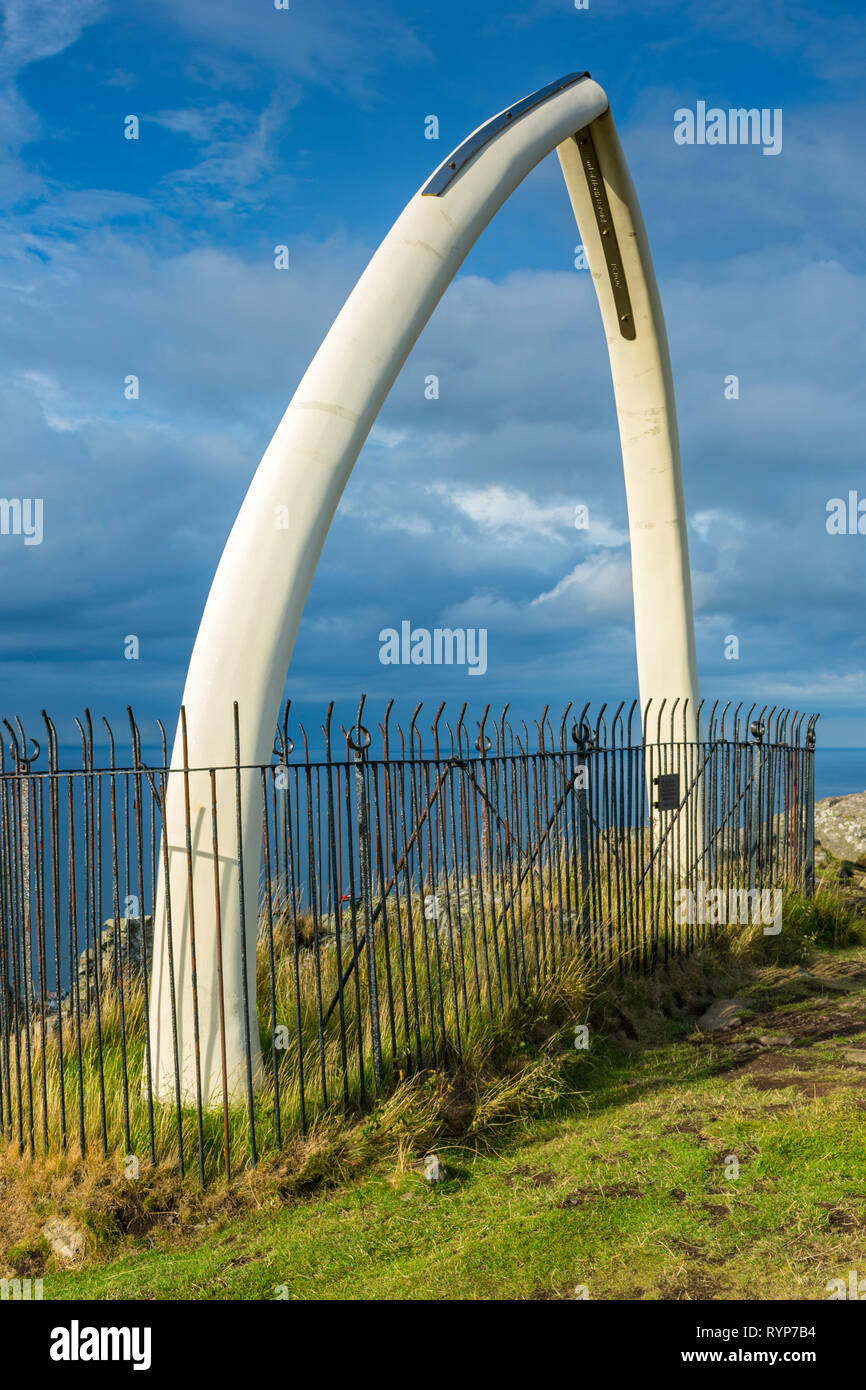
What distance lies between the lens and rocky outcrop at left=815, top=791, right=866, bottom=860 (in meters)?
18.3

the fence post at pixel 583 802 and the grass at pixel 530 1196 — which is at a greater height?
the fence post at pixel 583 802

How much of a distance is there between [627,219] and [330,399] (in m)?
7.64

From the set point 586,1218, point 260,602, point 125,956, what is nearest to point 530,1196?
point 586,1218

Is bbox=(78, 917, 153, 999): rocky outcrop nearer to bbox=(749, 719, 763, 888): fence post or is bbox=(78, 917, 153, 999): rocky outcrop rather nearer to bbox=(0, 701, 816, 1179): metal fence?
bbox=(0, 701, 816, 1179): metal fence

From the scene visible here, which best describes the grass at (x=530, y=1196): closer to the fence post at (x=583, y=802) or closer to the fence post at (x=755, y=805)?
the fence post at (x=583, y=802)

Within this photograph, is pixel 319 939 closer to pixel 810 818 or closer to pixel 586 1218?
pixel 586 1218

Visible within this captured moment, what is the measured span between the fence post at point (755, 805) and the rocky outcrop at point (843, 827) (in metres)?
5.34

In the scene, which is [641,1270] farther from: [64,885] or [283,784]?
[64,885]

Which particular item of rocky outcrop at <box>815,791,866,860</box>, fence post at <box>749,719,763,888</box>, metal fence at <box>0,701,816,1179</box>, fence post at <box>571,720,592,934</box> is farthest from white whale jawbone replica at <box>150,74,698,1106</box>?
rocky outcrop at <box>815,791,866,860</box>

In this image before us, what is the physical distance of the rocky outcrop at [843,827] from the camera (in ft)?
60.2

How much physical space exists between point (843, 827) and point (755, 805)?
246 inches

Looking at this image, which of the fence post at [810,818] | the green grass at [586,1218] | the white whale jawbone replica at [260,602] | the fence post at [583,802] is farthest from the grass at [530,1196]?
the fence post at [810,818]

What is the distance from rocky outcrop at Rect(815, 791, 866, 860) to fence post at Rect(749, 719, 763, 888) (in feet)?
17.5

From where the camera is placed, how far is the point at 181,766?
6664mm
